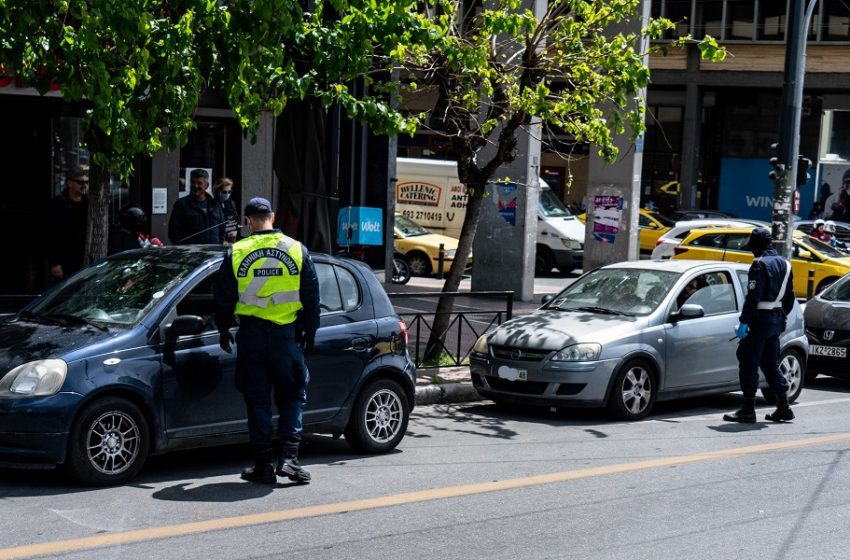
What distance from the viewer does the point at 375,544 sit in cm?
655

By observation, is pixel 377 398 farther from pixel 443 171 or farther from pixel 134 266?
pixel 443 171

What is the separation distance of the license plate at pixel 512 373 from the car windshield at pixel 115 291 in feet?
12.7

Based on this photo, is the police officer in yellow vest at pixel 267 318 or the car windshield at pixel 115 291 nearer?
the police officer in yellow vest at pixel 267 318

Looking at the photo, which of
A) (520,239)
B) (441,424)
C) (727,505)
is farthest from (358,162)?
(727,505)

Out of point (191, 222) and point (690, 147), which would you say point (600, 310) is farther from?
point (690, 147)

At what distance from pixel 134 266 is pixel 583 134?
5.57m

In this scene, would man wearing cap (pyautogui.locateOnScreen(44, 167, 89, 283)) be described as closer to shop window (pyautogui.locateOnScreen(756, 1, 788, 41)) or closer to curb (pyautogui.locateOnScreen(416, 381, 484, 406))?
curb (pyautogui.locateOnScreen(416, 381, 484, 406))

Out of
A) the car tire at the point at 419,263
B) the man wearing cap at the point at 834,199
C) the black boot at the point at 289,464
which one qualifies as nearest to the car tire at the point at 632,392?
the black boot at the point at 289,464

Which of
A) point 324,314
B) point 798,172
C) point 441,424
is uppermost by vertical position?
point 798,172

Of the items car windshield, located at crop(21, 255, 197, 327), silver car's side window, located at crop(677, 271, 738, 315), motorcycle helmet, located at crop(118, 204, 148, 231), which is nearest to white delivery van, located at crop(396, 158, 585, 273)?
silver car's side window, located at crop(677, 271, 738, 315)

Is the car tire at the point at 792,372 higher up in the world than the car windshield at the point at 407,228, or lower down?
lower down

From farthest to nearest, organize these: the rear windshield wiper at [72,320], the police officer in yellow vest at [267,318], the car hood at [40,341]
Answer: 1. the rear windshield wiper at [72,320]
2. the police officer in yellow vest at [267,318]
3. the car hood at [40,341]

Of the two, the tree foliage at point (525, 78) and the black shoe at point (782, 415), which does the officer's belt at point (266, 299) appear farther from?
the black shoe at point (782, 415)

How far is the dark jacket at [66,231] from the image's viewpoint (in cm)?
1170
